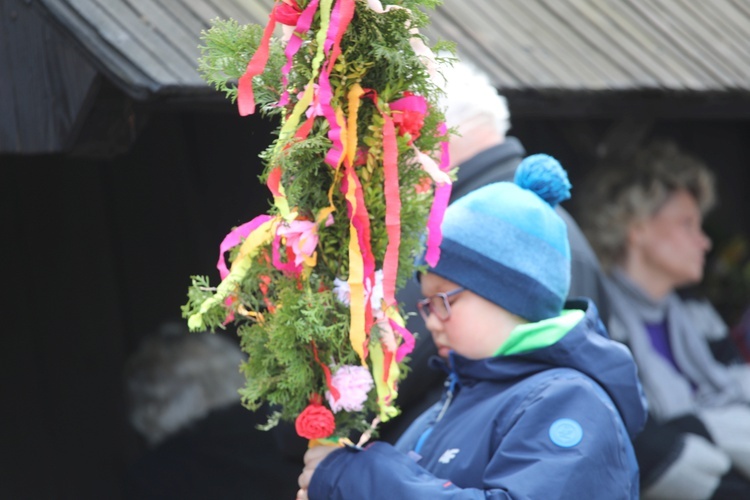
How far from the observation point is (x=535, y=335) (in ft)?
6.86

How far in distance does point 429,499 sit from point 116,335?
1.75m

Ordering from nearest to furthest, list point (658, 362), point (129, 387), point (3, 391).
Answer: point (3, 391), point (129, 387), point (658, 362)

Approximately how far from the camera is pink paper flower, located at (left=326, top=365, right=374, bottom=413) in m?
1.91

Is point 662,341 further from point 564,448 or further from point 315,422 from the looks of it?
point 315,422

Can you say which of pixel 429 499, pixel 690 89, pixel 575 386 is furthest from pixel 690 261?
pixel 429 499

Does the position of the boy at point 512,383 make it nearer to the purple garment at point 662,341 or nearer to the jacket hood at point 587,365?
the jacket hood at point 587,365

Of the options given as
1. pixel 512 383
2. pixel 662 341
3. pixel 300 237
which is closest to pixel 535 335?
pixel 512 383

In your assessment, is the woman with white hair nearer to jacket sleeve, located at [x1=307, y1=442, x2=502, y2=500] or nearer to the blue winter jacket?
the blue winter jacket

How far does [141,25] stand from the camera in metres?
2.56

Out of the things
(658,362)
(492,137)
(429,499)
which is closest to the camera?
(429,499)

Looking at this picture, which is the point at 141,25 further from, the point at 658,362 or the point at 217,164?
the point at 658,362

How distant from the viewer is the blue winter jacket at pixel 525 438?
1.89 m

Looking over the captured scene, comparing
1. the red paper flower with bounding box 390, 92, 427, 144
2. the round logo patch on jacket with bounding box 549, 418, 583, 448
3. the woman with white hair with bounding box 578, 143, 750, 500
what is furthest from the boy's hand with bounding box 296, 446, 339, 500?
the woman with white hair with bounding box 578, 143, 750, 500

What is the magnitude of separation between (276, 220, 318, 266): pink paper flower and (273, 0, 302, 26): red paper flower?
321mm
